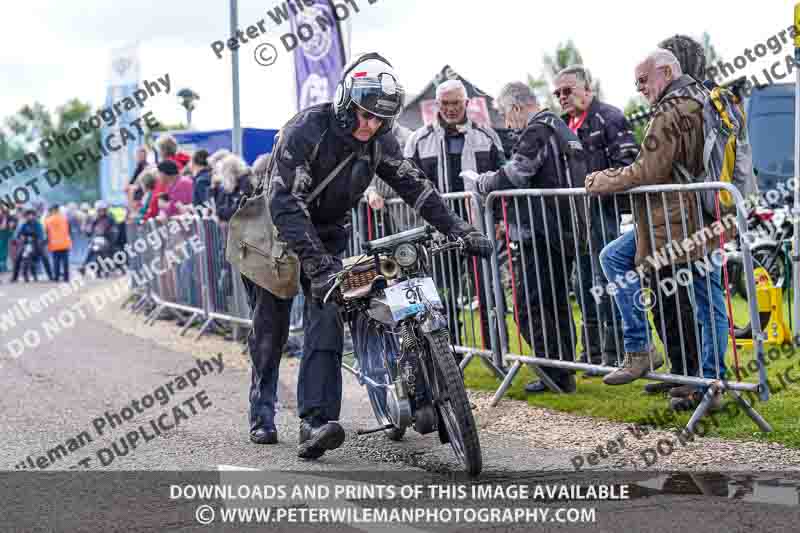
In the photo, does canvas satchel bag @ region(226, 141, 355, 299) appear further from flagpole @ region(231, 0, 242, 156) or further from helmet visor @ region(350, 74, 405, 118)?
flagpole @ region(231, 0, 242, 156)

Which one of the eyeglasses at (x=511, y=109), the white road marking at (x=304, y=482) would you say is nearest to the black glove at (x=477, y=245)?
the white road marking at (x=304, y=482)

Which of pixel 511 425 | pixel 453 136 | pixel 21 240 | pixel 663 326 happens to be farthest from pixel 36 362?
pixel 21 240

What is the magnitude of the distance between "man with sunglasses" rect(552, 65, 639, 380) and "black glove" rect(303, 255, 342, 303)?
1975mm

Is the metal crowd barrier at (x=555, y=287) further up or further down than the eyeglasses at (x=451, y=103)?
further down

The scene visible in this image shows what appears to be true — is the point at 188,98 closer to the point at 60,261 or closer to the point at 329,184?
the point at 60,261

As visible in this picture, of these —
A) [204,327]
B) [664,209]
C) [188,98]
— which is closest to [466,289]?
[664,209]

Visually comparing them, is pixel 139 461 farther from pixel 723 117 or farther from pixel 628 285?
pixel 723 117

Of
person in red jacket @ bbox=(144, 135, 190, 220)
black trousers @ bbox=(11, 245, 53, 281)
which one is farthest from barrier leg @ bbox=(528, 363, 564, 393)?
black trousers @ bbox=(11, 245, 53, 281)

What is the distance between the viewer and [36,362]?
1047 cm

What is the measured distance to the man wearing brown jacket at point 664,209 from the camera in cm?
597

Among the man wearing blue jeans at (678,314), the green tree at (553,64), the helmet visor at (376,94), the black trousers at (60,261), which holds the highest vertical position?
the green tree at (553,64)

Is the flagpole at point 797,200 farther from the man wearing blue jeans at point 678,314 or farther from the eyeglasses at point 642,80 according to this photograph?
the eyeglasses at point 642,80

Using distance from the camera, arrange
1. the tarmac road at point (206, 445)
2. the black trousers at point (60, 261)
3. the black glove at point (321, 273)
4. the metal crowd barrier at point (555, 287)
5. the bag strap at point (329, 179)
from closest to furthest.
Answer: the tarmac road at point (206, 445), the black glove at point (321, 273), the bag strap at point (329, 179), the metal crowd barrier at point (555, 287), the black trousers at point (60, 261)

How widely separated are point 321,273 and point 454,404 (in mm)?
937
